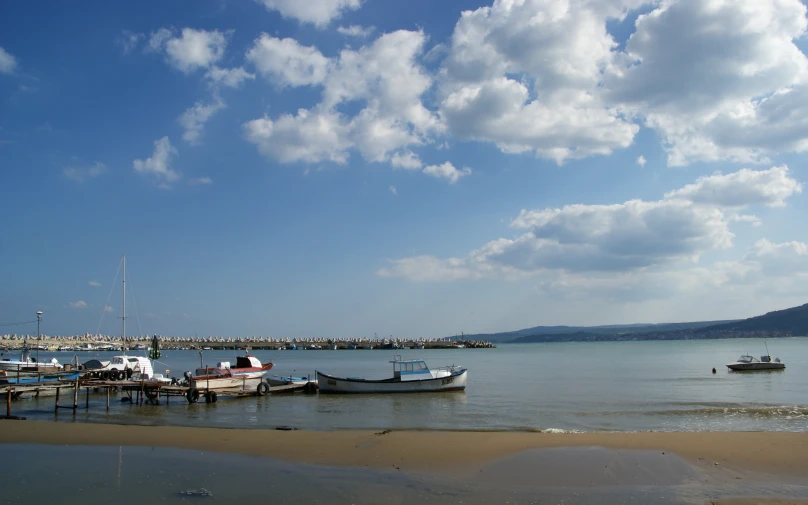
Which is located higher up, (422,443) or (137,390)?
(137,390)

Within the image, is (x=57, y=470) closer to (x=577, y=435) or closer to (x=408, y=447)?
(x=408, y=447)

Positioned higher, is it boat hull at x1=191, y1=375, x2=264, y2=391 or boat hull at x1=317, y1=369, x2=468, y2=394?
boat hull at x1=191, y1=375, x2=264, y2=391

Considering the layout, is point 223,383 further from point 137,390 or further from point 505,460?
point 505,460

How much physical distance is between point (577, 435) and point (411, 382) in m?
19.3

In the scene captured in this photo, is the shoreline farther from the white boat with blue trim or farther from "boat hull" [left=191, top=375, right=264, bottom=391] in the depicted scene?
the white boat with blue trim

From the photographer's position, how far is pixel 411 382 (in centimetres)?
3988

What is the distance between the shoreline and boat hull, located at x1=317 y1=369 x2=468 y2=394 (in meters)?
16.5

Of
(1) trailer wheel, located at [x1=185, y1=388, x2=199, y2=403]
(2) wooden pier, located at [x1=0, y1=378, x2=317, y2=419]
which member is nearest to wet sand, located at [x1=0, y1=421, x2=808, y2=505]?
(2) wooden pier, located at [x1=0, y1=378, x2=317, y2=419]

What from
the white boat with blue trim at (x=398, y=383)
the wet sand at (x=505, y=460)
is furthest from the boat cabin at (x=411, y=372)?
the wet sand at (x=505, y=460)

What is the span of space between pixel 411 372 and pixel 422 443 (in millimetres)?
21172

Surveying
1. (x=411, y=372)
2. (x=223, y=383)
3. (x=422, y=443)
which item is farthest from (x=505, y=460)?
(x=223, y=383)

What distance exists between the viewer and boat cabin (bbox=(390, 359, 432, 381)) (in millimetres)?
40119

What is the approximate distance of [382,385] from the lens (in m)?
40.2

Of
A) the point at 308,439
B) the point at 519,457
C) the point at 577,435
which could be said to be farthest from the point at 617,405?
the point at 308,439
